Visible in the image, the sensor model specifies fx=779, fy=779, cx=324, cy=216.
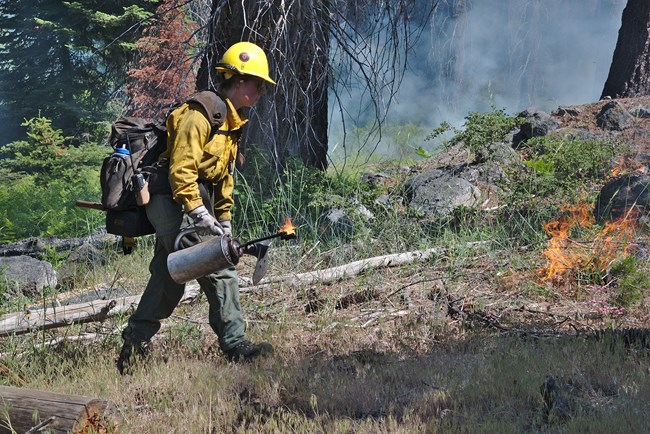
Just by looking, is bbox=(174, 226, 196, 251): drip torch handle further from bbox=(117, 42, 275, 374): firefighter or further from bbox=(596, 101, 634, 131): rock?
bbox=(596, 101, 634, 131): rock

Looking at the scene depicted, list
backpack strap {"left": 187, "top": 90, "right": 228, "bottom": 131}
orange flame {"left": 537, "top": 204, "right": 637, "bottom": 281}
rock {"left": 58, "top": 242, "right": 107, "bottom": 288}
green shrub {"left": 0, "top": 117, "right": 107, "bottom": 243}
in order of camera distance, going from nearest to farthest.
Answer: backpack strap {"left": 187, "top": 90, "right": 228, "bottom": 131} < orange flame {"left": 537, "top": 204, "right": 637, "bottom": 281} < rock {"left": 58, "top": 242, "right": 107, "bottom": 288} < green shrub {"left": 0, "top": 117, "right": 107, "bottom": 243}

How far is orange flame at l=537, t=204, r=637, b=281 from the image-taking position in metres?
6.54

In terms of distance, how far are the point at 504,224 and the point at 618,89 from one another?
21.7 feet

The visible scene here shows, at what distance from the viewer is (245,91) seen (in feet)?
16.4

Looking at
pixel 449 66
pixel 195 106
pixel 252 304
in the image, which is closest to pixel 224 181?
pixel 195 106

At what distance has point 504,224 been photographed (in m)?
8.11

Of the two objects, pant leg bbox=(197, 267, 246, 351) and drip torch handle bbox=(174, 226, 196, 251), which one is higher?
drip torch handle bbox=(174, 226, 196, 251)

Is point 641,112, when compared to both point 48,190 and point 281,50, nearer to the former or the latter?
point 281,50

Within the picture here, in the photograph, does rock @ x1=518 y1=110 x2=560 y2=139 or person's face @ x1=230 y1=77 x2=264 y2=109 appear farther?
rock @ x1=518 y1=110 x2=560 y2=139

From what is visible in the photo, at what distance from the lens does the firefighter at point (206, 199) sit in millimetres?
4677

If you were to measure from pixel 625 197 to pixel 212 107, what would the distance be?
492 cm

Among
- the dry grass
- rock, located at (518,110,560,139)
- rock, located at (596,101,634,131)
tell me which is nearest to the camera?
the dry grass

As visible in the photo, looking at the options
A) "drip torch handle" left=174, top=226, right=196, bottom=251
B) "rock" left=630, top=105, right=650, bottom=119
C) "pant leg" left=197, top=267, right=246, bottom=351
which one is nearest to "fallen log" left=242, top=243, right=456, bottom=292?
"pant leg" left=197, top=267, right=246, bottom=351

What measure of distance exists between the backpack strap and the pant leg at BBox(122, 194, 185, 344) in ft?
1.88
